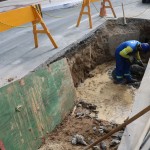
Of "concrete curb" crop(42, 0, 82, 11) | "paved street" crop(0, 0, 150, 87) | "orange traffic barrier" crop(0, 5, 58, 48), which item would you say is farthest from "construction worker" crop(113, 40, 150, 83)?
"concrete curb" crop(42, 0, 82, 11)

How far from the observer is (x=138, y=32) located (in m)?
10.2

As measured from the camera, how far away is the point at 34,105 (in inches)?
221

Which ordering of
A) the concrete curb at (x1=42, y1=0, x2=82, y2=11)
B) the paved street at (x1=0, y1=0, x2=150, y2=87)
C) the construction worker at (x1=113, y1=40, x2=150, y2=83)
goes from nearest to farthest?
the paved street at (x1=0, y1=0, x2=150, y2=87)
the construction worker at (x1=113, y1=40, x2=150, y2=83)
the concrete curb at (x1=42, y1=0, x2=82, y2=11)

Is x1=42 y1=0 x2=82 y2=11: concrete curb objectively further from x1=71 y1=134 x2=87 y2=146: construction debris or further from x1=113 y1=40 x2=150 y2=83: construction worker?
x1=71 y1=134 x2=87 y2=146: construction debris

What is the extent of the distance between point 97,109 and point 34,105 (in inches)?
88.6

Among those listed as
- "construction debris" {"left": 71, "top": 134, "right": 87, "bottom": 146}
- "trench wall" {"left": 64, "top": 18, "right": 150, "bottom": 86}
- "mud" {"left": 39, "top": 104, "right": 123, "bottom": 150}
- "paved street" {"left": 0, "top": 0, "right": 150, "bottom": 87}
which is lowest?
"mud" {"left": 39, "top": 104, "right": 123, "bottom": 150}

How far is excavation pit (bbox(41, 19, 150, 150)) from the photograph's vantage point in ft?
20.0

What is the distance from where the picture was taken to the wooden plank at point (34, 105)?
4.94 metres

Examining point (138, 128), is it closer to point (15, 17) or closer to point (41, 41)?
point (15, 17)

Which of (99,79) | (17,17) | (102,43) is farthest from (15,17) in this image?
(102,43)

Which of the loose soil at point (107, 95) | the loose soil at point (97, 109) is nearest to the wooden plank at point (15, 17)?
the loose soil at point (97, 109)

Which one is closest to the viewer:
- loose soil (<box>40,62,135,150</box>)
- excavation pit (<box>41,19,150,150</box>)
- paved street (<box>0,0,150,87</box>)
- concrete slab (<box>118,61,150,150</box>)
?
concrete slab (<box>118,61,150,150</box>)

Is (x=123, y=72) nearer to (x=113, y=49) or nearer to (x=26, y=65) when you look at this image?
(x=113, y=49)

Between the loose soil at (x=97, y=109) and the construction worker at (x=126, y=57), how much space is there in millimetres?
319
